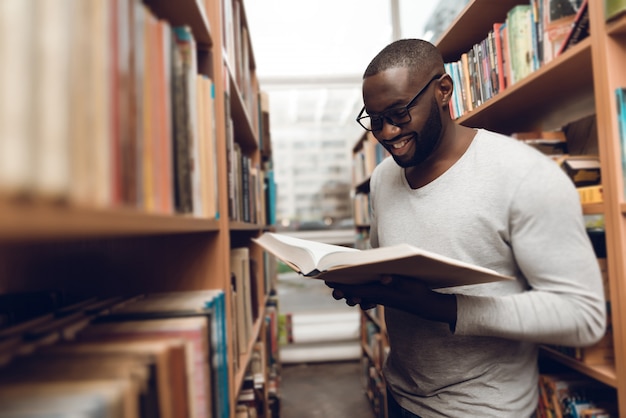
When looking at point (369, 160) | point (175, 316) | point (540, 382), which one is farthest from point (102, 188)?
point (369, 160)

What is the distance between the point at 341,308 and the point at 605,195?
3197 millimetres

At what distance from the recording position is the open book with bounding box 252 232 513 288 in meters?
0.64

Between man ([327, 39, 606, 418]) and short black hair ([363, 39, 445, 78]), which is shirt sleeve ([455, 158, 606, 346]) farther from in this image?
short black hair ([363, 39, 445, 78])

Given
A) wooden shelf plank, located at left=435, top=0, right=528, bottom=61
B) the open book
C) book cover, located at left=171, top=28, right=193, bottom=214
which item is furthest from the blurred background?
book cover, located at left=171, top=28, right=193, bottom=214

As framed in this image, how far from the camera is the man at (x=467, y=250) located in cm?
79

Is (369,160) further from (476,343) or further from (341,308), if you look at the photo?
(476,343)

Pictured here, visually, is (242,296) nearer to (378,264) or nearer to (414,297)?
(414,297)

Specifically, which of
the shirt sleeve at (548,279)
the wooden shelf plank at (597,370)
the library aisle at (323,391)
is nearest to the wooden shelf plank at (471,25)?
the shirt sleeve at (548,279)

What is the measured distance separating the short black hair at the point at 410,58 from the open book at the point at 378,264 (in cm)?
48

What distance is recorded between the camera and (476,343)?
0.95m

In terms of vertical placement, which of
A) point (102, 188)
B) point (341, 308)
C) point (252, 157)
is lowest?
point (341, 308)

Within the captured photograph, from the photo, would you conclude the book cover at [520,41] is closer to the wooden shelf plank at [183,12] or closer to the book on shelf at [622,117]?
the book on shelf at [622,117]

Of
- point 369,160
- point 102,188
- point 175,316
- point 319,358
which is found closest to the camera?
point 102,188

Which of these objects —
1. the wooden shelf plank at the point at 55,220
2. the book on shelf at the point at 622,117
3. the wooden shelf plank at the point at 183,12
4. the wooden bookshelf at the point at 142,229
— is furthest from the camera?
the book on shelf at the point at 622,117
